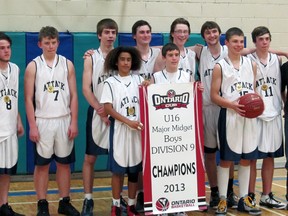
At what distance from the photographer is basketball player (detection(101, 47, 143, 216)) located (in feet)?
16.1

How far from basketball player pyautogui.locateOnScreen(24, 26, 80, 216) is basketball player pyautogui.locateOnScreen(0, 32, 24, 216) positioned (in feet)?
0.45

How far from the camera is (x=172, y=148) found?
4949mm

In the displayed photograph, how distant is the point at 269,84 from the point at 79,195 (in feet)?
8.36

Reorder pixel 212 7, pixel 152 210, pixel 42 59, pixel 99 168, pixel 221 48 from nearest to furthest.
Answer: pixel 152 210 < pixel 42 59 < pixel 221 48 < pixel 99 168 < pixel 212 7

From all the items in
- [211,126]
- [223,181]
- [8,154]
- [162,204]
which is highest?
[211,126]

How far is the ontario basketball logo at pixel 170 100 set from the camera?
489 centimetres

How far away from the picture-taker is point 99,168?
7.42m

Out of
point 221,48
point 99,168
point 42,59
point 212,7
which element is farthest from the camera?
point 212,7

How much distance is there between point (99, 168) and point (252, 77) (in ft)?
9.61

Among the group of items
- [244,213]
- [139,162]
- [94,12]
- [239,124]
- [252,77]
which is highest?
[94,12]

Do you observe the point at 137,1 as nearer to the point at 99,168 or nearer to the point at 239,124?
the point at 99,168

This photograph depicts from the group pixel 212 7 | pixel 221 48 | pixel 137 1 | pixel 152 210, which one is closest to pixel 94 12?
pixel 137 1

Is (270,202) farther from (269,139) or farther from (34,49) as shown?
(34,49)

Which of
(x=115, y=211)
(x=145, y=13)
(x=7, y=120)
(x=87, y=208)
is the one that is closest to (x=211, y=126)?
(x=115, y=211)
